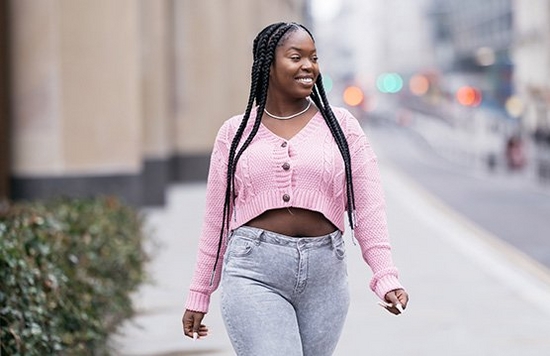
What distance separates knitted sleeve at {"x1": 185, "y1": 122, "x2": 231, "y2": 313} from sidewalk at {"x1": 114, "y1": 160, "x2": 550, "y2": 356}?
3549 millimetres

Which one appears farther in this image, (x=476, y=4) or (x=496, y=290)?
(x=476, y=4)

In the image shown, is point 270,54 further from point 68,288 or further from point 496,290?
point 496,290

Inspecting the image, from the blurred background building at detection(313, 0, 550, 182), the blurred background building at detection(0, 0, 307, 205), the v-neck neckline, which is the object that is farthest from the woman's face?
the blurred background building at detection(313, 0, 550, 182)

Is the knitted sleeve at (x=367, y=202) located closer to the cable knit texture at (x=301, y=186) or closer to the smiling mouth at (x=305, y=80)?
the cable knit texture at (x=301, y=186)

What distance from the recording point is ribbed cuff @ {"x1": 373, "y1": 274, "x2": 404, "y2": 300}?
4.94 meters

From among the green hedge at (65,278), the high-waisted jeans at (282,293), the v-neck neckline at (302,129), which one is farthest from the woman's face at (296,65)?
the green hedge at (65,278)

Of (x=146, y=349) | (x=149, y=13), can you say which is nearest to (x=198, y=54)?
(x=149, y=13)

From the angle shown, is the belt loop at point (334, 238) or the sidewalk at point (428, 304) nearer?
the belt loop at point (334, 238)

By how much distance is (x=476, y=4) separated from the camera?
113938mm

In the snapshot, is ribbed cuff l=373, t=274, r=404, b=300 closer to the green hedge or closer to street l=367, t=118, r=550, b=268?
the green hedge

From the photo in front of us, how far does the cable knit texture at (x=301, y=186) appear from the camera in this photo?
4.98 metres

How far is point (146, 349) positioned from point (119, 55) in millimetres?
9475

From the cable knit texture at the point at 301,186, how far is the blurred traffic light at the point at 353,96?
82.2 metres

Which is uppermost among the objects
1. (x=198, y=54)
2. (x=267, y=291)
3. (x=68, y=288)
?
(x=267, y=291)
